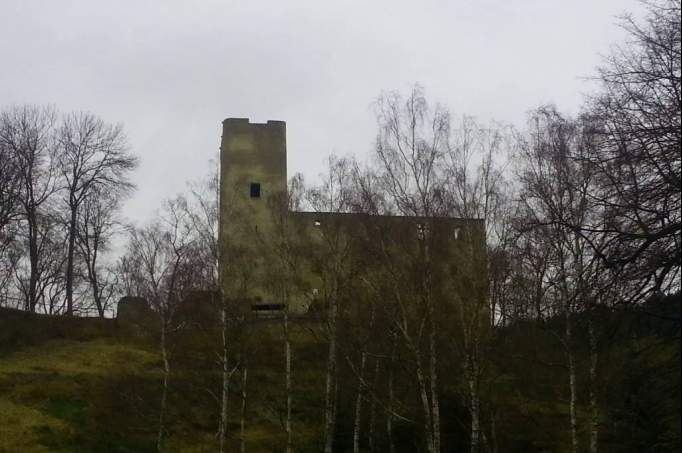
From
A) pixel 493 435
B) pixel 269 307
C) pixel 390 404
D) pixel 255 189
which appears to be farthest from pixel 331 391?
pixel 255 189

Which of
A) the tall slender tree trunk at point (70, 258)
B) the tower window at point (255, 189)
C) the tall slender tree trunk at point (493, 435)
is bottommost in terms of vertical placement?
the tall slender tree trunk at point (493, 435)

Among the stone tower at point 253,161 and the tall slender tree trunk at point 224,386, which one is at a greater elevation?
the stone tower at point 253,161

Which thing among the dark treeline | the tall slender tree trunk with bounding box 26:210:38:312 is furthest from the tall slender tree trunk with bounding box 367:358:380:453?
the tall slender tree trunk with bounding box 26:210:38:312

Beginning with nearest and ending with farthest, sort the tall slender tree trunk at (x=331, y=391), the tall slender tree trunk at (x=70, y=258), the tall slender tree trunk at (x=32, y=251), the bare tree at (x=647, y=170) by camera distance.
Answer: the bare tree at (x=647, y=170)
the tall slender tree trunk at (x=331, y=391)
the tall slender tree trunk at (x=32, y=251)
the tall slender tree trunk at (x=70, y=258)

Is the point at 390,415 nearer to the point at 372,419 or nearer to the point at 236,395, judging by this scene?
the point at 372,419

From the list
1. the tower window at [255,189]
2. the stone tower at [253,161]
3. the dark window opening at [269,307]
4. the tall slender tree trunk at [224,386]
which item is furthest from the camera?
the tower window at [255,189]

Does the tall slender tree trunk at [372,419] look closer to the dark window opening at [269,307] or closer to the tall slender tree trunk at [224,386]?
Answer: the tall slender tree trunk at [224,386]

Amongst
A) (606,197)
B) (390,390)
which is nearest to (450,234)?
(390,390)

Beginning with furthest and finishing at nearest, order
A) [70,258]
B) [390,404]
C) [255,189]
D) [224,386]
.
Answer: [255,189], [70,258], [224,386], [390,404]

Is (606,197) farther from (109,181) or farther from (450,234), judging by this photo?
(109,181)

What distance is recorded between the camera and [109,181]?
45.0 meters

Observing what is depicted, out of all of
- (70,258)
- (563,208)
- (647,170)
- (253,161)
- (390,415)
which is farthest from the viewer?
(253,161)

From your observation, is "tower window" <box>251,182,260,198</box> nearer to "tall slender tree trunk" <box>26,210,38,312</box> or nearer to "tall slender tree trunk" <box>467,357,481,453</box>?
"tall slender tree trunk" <box>26,210,38,312</box>

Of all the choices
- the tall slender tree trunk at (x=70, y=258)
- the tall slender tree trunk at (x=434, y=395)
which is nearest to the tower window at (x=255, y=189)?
the tall slender tree trunk at (x=70, y=258)
